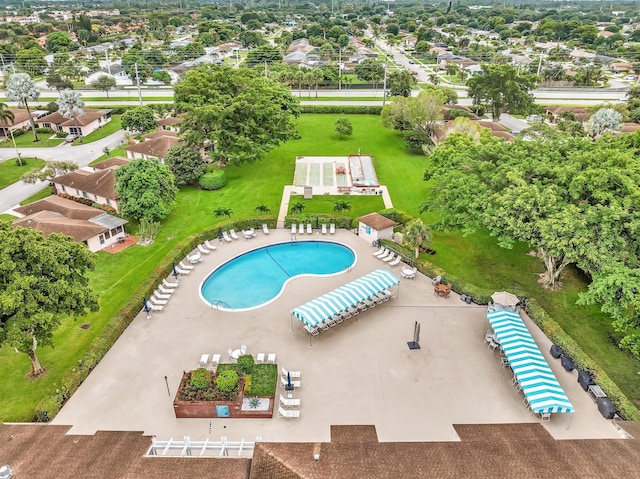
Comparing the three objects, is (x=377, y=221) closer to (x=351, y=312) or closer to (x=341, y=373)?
(x=351, y=312)

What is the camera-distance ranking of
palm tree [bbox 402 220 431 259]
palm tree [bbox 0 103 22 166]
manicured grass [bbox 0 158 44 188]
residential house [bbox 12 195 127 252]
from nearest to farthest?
palm tree [bbox 402 220 431 259] → residential house [bbox 12 195 127 252] → manicured grass [bbox 0 158 44 188] → palm tree [bbox 0 103 22 166]

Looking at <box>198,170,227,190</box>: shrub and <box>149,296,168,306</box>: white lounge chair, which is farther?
<box>198,170,227,190</box>: shrub

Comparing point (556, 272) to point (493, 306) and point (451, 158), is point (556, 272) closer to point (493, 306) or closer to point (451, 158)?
point (493, 306)

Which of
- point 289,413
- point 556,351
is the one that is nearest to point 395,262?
point 556,351

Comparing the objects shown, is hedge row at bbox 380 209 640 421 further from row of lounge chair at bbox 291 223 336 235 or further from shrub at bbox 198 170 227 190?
shrub at bbox 198 170 227 190

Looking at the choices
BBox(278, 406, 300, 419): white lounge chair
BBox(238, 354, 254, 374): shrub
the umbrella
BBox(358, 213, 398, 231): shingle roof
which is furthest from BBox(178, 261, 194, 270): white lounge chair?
the umbrella

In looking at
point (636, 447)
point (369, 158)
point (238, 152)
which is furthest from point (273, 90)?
point (636, 447)

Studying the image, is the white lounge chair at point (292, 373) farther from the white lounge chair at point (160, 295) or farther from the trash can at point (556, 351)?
the trash can at point (556, 351)
